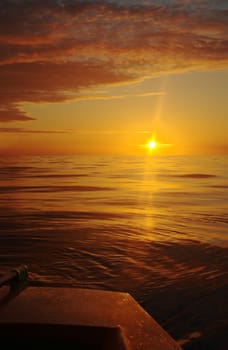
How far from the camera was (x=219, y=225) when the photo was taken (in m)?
9.73

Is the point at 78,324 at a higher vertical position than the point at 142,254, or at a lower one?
lower

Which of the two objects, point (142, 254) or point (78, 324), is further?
point (142, 254)

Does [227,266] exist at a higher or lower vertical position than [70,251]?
lower

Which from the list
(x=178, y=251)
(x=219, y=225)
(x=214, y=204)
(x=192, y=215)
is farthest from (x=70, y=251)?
(x=214, y=204)

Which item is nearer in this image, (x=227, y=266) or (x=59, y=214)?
(x=227, y=266)

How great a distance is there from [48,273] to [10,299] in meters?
2.58

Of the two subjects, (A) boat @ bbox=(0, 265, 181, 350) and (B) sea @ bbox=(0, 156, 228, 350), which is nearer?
(A) boat @ bbox=(0, 265, 181, 350)

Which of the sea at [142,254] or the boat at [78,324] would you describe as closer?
the boat at [78,324]

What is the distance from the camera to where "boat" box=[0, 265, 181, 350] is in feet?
8.98

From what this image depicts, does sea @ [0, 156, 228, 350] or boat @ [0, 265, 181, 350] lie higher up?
sea @ [0, 156, 228, 350]

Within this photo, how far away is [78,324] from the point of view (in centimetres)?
289

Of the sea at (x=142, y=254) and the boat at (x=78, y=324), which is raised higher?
the sea at (x=142, y=254)

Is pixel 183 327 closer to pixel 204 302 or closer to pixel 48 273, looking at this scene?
pixel 204 302

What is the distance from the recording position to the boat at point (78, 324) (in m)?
→ 2.74
